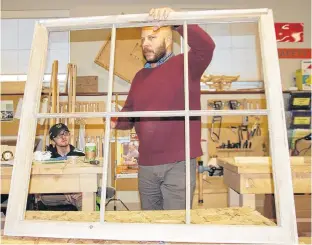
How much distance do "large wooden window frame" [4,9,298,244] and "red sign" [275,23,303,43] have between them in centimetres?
267

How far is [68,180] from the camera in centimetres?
152

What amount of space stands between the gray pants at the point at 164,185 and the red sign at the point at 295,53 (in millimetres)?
2623

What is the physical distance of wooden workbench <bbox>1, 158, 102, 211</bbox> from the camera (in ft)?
4.91

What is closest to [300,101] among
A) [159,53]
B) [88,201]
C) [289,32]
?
[289,32]

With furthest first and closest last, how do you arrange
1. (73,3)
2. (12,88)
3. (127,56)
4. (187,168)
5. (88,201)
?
(73,3), (12,88), (127,56), (88,201), (187,168)

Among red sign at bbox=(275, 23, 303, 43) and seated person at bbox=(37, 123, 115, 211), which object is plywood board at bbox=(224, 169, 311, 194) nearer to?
seated person at bbox=(37, 123, 115, 211)

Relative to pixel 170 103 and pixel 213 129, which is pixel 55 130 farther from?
pixel 213 129

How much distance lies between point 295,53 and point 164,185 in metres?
2.79

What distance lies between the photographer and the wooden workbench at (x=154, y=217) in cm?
89

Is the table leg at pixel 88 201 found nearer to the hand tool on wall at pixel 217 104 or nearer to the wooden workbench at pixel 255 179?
the wooden workbench at pixel 255 179

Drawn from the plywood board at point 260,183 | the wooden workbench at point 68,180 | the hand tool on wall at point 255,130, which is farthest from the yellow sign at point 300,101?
the wooden workbench at point 68,180

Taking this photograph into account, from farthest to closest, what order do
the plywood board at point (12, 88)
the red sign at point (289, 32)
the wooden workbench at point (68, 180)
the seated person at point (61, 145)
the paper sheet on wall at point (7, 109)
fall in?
the red sign at point (289, 32), the paper sheet on wall at point (7, 109), the plywood board at point (12, 88), the seated person at point (61, 145), the wooden workbench at point (68, 180)

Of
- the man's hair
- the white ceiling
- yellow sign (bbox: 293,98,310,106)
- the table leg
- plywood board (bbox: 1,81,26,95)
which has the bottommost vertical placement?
the table leg

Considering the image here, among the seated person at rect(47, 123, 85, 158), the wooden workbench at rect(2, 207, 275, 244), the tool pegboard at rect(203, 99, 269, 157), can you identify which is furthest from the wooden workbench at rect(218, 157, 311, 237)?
the tool pegboard at rect(203, 99, 269, 157)
